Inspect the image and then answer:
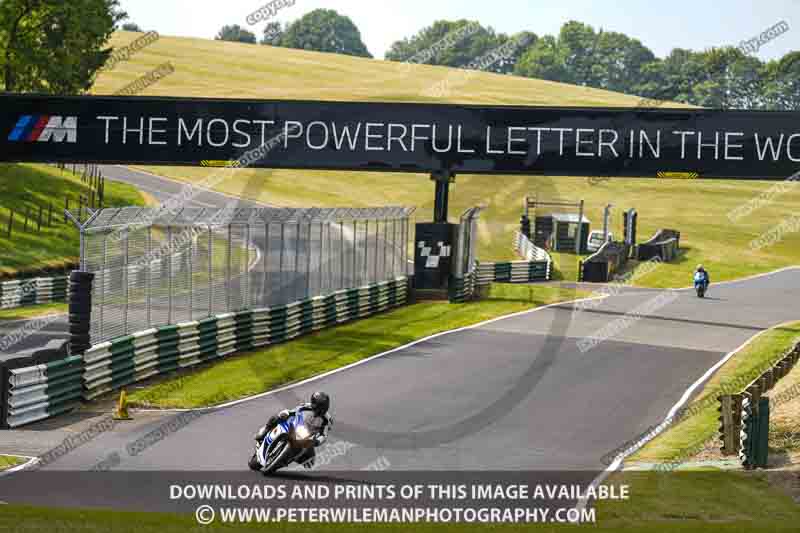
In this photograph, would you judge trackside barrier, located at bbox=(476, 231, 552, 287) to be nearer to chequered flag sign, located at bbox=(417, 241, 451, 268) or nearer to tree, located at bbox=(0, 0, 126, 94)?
chequered flag sign, located at bbox=(417, 241, 451, 268)

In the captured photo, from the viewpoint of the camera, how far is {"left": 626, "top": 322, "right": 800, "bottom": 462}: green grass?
61.4 ft

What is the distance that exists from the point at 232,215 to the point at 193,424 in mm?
7848

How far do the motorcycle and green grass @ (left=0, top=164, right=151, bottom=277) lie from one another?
96.1 ft

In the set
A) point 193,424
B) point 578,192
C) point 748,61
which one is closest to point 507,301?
point 193,424

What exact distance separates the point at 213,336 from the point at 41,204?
108 feet

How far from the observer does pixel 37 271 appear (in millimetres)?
43719

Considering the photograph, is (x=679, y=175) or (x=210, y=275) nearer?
(x=679, y=175)

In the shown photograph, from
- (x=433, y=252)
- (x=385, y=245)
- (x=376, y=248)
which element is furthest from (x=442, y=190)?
(x=385, y=245)

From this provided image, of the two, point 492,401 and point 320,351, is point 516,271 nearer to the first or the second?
point 320,351

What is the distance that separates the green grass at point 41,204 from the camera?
147 feet

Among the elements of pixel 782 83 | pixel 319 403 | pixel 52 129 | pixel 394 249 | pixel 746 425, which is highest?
pixel 782 83

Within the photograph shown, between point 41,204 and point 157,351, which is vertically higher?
point 41,204

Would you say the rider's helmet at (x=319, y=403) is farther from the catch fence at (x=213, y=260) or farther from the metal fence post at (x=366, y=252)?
the metal fence post at (x=366, y=252)

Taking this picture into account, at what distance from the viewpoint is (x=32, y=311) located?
36000mm
